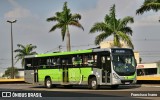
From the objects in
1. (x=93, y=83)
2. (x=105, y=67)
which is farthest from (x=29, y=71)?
(x=105, y=67)

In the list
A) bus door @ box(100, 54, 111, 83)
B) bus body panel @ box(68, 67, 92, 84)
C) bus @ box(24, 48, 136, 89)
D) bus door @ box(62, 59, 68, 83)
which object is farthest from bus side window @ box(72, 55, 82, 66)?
bus door @ box(100, 54, 111, 83)

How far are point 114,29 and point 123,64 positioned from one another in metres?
23.3

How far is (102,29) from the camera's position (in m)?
51.5

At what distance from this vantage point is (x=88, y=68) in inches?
1182

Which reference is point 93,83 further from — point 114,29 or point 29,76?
point 114,29

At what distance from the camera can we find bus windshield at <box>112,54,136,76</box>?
93.6 feet

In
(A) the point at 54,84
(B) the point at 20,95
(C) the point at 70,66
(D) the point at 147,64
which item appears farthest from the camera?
(D) the point at 147,64

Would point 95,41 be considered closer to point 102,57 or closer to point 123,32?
point 123,32

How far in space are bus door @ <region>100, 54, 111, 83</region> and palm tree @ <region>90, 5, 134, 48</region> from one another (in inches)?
865

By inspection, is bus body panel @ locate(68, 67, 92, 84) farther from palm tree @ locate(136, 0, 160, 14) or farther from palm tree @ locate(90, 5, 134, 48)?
palm tree @ locate(90, 5, 134, 48)

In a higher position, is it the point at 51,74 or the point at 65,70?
the point at 65,70

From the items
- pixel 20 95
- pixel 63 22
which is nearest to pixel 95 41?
pixel 63 22

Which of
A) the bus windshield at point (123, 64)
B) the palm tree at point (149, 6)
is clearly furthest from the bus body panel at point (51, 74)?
the palm tree at point (149, 6)

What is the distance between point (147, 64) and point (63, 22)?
37367 millimetres
